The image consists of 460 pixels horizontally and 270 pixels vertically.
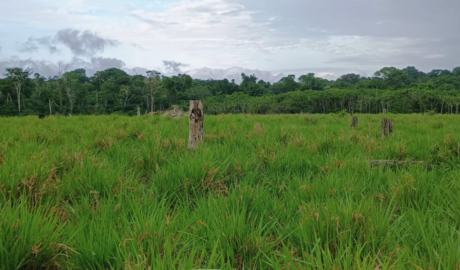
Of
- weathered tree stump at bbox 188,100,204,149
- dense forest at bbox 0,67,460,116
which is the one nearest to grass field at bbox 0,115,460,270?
weathered tree stump at bbox 188,100,204,149

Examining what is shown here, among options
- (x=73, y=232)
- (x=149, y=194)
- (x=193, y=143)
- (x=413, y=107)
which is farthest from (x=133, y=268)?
(x=413, y=107)

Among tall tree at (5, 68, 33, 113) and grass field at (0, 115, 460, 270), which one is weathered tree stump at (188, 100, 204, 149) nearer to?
grass field at (0, 115, 460, 270)

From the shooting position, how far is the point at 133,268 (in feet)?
4.58

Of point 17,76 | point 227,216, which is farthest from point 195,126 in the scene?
point 17,76

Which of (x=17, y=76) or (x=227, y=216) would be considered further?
(x=17, y=76)

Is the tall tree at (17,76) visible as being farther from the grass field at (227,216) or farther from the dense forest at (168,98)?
the grass field at (227,216)

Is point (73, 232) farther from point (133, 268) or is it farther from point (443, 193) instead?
point (443, 193)

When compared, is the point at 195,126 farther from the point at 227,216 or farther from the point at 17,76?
the point at 17,76

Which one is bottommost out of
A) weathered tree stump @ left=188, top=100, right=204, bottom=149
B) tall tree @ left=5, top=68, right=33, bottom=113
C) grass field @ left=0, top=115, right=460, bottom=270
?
grass field @ left=0, top=115, right=460, bottom=270

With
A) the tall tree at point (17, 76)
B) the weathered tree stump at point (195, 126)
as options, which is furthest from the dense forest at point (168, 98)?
the weathered tree stump at point (195, 126)

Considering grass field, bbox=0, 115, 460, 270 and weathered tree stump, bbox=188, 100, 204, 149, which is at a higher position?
weathered tree stump, bbox=188, 100, 204, 149

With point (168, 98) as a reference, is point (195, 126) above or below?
below

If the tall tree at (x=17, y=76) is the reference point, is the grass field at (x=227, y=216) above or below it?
below

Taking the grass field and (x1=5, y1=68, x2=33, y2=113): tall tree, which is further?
(x1=5, y1=68, x2=33, y2=113): tall tree
